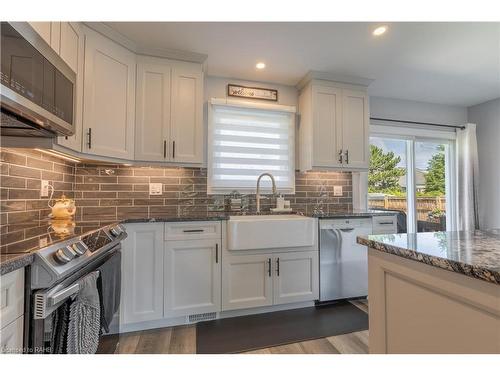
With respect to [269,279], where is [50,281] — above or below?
above

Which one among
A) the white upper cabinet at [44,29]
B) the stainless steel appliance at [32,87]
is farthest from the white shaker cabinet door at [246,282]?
the white upper cabinet at [44,29]

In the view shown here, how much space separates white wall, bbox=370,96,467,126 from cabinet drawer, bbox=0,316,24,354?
3722 mm

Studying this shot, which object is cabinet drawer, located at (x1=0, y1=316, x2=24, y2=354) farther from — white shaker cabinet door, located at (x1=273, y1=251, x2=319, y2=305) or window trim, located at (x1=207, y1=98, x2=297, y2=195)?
window trim, located at (x1=207, y1=98, x2=297, y2=195)

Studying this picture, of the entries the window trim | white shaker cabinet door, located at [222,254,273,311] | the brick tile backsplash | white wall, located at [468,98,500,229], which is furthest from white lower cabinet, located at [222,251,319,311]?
white wall, located at [468,98,500,229]

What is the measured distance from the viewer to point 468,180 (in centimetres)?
349

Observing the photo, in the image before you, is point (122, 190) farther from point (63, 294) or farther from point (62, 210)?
point (63, 294)

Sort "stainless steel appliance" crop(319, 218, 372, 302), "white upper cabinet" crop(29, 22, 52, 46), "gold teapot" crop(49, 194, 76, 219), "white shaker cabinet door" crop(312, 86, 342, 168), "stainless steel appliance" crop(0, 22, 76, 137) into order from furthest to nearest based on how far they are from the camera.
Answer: "white shaker cabinet door" crop(312, 86, 342, 168) → "stainless steel appliance" crop(319, 218, 372, 302) → "gold teapot" crop(49, 194, 76, 219) → "white upper cabinet" crop(29, 22, 52, 46) → "stainless steel appliance" crop(0, 22, 76, 137)

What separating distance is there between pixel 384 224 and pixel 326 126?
1220 mm

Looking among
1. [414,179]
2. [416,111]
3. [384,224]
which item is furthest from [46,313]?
[416,111]

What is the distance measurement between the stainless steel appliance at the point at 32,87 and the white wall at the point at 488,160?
4824 millimetres

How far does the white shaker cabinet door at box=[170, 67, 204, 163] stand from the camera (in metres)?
2.33

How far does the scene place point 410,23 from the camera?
189 cm

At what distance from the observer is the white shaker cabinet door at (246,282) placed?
2.17 m
